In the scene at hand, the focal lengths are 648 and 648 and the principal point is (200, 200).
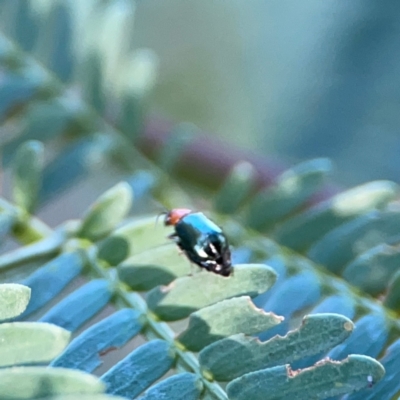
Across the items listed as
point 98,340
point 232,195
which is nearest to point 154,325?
point 98,340

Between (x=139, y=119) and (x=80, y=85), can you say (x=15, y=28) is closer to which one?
(x=80, y=85)

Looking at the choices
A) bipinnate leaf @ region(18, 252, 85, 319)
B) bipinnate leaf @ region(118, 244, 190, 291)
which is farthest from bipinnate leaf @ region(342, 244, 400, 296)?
bipinnate leaf @ region(18, 252, 85, 319)

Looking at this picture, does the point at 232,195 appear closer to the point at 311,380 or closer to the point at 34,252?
the point at 34,252

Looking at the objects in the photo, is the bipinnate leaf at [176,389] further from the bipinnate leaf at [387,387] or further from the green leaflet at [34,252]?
the green leaflet at [34,252]

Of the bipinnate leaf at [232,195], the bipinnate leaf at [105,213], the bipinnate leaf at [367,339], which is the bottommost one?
the bipinnate leaf at [367,339]

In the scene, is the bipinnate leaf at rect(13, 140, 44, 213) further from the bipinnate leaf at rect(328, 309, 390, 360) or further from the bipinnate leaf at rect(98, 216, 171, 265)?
the bipinnate leaf at rect(328, 309, 390, 360)

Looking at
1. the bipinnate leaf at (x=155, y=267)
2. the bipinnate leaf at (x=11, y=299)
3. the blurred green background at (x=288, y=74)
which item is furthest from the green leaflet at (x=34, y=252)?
the blurred green background at (x=288, y=74)
